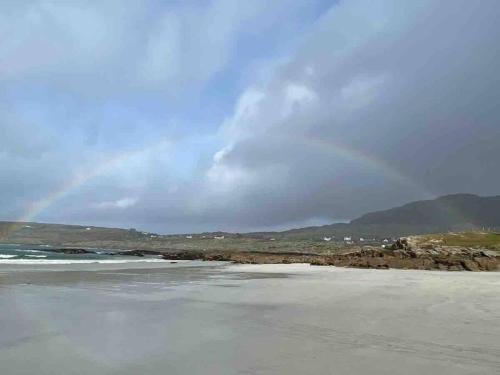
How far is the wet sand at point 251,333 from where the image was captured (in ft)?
25.9

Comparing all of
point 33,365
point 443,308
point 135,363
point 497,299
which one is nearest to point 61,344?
point 33,365

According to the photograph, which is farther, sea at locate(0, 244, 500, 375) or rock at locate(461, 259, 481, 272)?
rock at locate(461, 259, 481, 272)

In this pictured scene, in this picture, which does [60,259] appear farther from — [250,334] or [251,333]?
[250,334]

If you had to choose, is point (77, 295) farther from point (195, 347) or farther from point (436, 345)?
point (436, 345)

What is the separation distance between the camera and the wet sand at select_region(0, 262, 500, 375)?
25.9 ft

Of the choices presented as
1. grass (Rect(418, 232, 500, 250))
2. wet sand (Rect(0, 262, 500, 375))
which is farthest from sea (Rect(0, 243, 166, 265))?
wet sand (Rect(0, 262, 500, 375))

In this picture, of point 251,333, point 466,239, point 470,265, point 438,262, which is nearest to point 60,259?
point 438,262

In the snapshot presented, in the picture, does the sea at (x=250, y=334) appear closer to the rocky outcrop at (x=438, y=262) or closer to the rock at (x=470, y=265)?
the rock at (x=470, y=265)

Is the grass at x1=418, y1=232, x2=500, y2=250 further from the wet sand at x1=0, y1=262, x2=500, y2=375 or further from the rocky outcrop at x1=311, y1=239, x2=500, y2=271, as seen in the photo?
the wet sand at x1=0, y1=262, x2=500, y2=375

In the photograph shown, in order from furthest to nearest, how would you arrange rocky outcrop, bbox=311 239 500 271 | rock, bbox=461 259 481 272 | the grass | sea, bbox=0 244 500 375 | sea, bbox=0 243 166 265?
the grass → sea, bbox=0 243 166 265 → rocky outcrop, bbox=311 239 500 271 → rock, bbox=461 259 481 272 → sea, bbox=0 244 500 375

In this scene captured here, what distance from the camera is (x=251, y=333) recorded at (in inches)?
419

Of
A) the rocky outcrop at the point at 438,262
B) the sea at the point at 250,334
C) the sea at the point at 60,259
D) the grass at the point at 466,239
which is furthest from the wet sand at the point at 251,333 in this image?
the grass at the point at 466,239

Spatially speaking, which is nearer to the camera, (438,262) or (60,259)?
(438,262)

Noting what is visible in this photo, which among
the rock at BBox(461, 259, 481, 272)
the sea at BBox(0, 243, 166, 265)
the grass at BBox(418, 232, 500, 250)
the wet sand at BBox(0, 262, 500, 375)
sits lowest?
the wet sand at BBox(0, 262, 500, 375)
